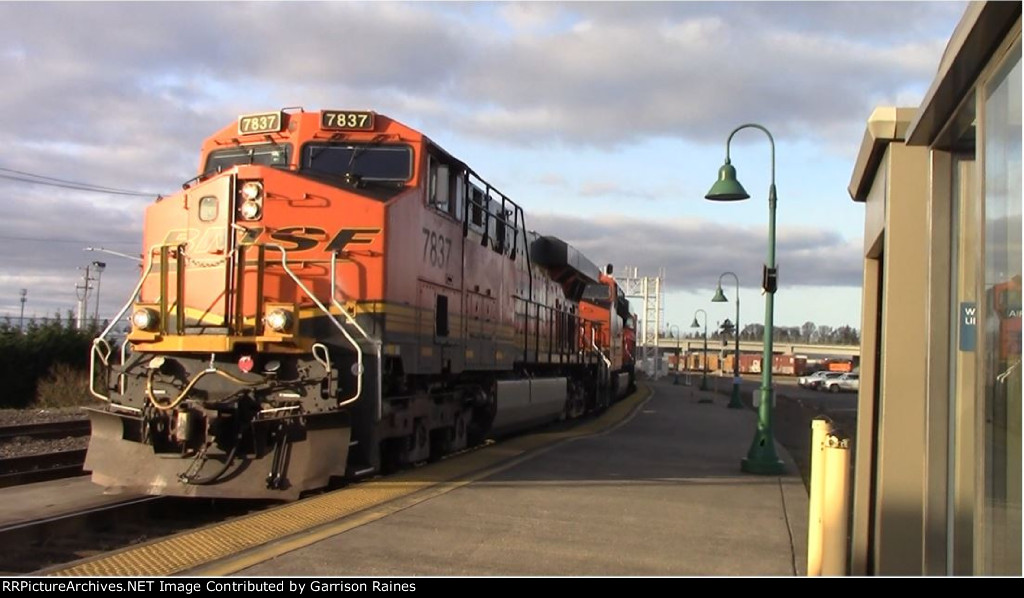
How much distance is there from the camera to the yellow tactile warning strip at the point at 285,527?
5.74 metres

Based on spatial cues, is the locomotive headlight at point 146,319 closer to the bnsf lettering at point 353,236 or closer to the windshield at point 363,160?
the bnsf lettering at point 353,236

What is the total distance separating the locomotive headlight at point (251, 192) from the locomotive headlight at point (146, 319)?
1505 millimetres

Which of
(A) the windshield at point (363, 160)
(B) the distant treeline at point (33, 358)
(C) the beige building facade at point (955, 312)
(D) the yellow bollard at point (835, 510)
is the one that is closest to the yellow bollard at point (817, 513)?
(D) the yellow bollard at point (835, 510)

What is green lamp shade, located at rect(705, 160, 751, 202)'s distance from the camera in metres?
13.0

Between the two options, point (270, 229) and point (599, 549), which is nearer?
point (599, 549)

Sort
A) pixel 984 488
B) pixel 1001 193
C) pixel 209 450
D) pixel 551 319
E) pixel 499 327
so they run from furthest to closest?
pixel 551 319, pixel 499 327, pixel 209 450, pixel 984 488, pixel 1001 193

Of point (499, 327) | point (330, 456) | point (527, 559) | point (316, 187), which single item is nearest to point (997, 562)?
point (527, 559)

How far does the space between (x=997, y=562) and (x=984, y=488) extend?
0.33 meters

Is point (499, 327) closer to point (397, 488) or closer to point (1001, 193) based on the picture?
point (397, 488)

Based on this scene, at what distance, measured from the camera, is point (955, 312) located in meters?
4.70

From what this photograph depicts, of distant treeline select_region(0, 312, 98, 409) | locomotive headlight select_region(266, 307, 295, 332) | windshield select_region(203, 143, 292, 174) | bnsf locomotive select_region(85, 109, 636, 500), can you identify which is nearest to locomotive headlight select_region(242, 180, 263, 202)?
bnsf locomotive select_region(85, 109, 636, 500)

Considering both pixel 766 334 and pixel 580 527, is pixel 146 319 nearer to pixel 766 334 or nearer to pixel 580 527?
pixel 580 527

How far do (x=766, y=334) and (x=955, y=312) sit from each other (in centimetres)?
828

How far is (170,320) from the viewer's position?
29.0ft
